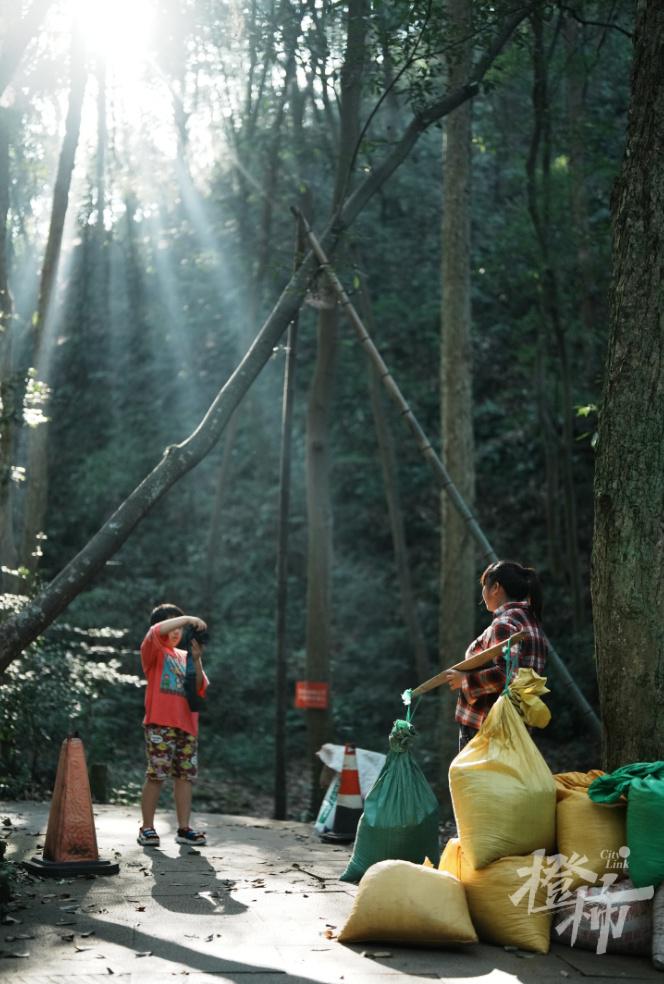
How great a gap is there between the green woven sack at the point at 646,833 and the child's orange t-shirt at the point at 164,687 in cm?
390

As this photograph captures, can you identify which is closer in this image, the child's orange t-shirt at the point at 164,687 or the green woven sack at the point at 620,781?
the green woven sack at the point at 620,781

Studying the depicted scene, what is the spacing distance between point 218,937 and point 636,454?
135 inches

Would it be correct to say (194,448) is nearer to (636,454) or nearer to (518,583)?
(518,583)

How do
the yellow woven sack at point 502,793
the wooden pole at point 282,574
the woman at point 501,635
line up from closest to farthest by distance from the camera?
the yellow woven sack at point 502,793, the woman at point 501,635, the wooden pole at point 282,574

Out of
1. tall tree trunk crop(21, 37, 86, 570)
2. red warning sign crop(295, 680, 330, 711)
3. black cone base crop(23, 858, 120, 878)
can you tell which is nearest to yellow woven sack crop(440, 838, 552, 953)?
black cone base crop(23, 858, 120, 878)

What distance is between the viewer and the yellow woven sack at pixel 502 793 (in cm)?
Result: 573

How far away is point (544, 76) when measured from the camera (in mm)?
16672

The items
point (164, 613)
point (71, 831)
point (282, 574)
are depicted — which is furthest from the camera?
point (282, 574)

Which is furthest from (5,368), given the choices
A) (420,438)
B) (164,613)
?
(164,613)

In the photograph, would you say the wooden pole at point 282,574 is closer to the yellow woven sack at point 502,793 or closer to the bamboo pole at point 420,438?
the bamboo pole at point 420,438

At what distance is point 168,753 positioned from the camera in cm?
860

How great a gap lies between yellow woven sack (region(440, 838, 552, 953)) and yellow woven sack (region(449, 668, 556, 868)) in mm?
81

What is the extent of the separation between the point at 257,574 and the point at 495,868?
19655mm

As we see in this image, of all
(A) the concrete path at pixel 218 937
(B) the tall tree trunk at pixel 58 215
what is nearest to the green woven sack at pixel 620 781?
(A) the concrete path at pixel 218 937
